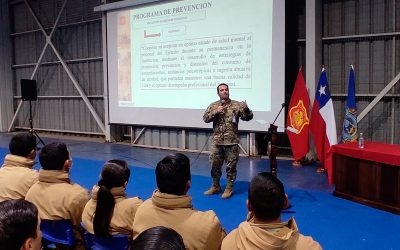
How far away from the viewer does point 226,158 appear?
14.5 ft

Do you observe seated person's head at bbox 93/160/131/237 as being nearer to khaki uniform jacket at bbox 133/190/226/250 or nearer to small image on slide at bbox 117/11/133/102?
khaki uniform jacket at bbox 133/190/226/250

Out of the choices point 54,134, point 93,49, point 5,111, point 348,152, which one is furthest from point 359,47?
point 5,111

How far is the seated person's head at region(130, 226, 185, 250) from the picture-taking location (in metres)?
0.78

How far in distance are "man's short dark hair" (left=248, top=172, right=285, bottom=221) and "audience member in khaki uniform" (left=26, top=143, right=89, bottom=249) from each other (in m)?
1.12

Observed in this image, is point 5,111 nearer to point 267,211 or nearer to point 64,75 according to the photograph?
point 64,75

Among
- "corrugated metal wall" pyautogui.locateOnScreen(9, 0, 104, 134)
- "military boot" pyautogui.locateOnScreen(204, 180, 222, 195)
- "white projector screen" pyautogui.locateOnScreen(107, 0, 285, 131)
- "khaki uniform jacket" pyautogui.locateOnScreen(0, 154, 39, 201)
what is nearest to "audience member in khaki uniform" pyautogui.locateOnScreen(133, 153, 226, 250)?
"khaki uniform jacket" pyautogui.locateOnScreen(0, 154, 39, 201)

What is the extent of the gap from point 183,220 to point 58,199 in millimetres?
873

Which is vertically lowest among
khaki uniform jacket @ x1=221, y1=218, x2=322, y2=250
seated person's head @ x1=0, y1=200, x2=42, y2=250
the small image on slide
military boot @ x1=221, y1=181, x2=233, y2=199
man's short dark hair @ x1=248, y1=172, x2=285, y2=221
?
military boot @ x1=221, y1=181, x2=233, y2=199

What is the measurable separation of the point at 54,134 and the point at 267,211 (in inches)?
409

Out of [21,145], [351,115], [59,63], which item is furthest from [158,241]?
[59,63]

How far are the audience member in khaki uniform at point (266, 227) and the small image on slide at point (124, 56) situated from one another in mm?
6861

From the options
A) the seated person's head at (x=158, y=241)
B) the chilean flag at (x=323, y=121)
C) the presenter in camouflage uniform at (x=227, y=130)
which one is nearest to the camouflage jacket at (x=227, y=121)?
the presenter in camouflage uniform at (x=227, y=130)

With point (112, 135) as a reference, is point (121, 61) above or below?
above

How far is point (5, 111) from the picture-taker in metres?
11.7
